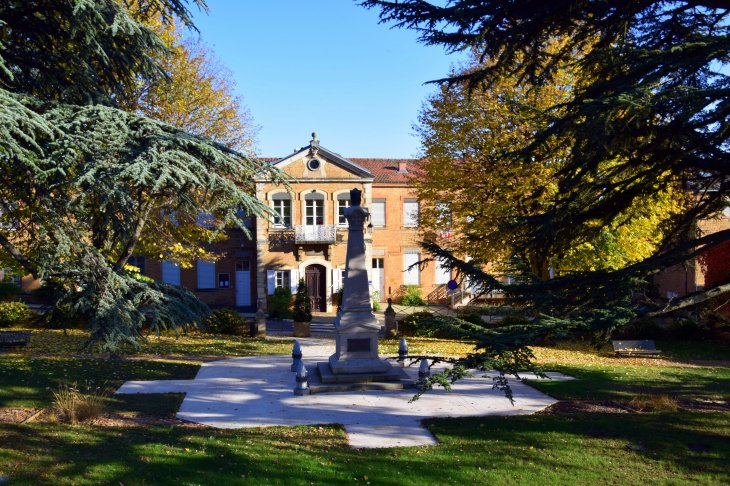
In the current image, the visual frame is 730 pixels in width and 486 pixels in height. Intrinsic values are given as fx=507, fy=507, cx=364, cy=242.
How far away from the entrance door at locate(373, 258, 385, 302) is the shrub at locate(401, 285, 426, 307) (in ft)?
4.73

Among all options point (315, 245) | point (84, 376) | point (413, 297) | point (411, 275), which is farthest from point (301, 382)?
point (411, 275)

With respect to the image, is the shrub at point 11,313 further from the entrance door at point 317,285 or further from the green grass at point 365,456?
the green grass at point 365,456

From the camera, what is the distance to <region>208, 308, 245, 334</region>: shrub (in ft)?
62.8

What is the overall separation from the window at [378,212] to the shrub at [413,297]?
4253 millimetres

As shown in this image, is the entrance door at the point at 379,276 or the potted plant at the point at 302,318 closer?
the potted plant at the point at 302,318

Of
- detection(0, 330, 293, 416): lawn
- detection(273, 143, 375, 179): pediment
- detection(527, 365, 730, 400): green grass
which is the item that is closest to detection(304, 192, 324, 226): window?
detection(273, 143, 375, 179): pediment

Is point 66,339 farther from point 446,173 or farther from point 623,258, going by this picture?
point 623,258

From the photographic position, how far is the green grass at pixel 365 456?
589 cm

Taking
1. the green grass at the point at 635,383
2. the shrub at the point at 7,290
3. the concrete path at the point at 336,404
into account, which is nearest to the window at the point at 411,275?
the green grass at the point at 635,383

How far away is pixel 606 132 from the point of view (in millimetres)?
6176

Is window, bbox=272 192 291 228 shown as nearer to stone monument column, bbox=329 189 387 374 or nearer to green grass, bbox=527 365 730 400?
stone monument column, bbox=329 189 387 374

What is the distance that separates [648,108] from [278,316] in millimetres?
22042

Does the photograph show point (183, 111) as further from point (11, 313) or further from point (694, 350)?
point (694, 350)

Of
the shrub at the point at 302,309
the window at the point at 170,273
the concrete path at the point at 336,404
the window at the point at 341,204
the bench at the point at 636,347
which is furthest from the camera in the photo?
the window at the point at 170,273
